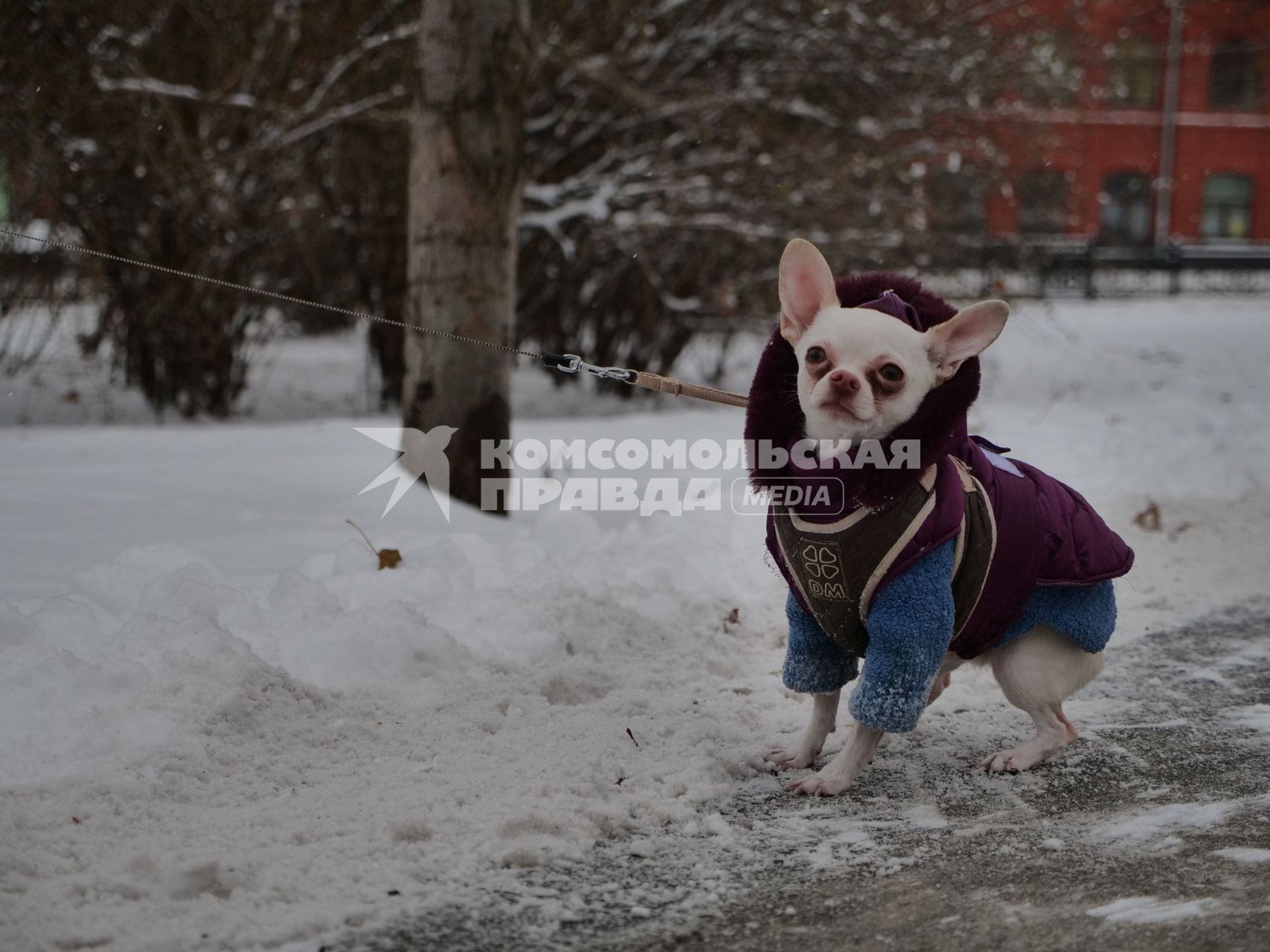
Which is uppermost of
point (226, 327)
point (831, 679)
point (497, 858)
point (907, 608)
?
point (226, 327)

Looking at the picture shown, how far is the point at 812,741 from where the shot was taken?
138 inches

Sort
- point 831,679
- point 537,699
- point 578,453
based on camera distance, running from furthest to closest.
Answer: point 578,453, point 537,699, point 831,679

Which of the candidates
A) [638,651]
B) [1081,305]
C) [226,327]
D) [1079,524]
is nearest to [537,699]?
[638,651]

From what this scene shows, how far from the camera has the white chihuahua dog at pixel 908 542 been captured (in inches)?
124

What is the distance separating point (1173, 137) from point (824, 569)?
35.6 metres

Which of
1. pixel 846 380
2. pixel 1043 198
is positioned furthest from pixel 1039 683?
pixel 1043 198

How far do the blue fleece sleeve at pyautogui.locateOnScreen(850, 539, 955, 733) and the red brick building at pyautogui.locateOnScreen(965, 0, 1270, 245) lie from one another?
1330 cm

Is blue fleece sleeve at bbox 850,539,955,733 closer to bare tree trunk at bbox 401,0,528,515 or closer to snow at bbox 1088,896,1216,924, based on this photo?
snow at bbox 1088,896,1216,924

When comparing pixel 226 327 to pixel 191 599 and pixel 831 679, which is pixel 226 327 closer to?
pixel 191 599

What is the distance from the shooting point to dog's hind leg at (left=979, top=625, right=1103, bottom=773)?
348 centimetres

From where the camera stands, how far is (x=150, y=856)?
2645 mm

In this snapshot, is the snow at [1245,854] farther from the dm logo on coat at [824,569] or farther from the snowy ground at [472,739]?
the dm logo on coat at [824,569]

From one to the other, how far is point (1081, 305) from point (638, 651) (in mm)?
19702

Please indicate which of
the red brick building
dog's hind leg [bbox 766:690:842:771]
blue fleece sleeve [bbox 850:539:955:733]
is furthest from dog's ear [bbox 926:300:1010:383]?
the red brick building
